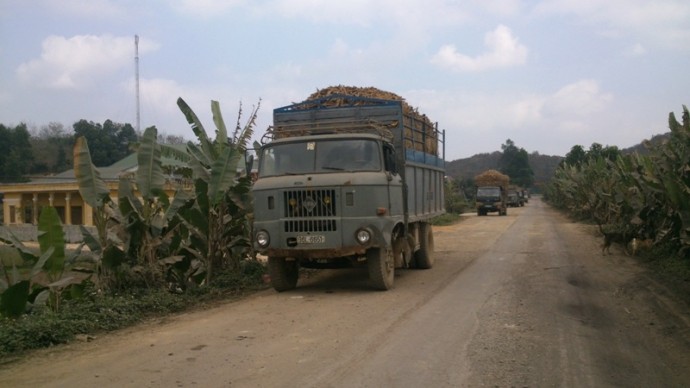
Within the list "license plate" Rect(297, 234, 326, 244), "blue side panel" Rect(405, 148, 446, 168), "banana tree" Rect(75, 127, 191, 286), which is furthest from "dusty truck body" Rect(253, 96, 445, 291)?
"banana tree" Rect(75, 127, 191, 286)

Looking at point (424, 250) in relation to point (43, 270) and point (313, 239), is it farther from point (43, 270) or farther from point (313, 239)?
point (43, 270)

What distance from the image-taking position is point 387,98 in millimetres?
13258

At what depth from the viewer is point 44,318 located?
7.52 meters

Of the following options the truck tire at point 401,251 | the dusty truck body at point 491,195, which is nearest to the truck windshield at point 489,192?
the dusty truck body at point 491,195

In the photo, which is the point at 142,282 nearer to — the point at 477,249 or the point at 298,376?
the point at 298,376

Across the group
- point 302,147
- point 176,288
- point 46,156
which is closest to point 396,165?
point 302,147

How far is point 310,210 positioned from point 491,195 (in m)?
37.6

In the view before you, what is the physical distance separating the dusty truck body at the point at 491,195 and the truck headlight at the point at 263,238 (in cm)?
3736

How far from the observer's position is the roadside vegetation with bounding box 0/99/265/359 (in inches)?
327

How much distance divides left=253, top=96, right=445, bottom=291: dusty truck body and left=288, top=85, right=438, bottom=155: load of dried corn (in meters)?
0.14

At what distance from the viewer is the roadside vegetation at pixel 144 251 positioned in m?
8.31

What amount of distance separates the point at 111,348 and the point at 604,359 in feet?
18.1

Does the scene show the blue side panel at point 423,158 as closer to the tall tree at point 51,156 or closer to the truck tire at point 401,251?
the truck tire at point 401,251

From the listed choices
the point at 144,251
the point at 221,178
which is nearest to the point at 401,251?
the point at 221,178
